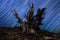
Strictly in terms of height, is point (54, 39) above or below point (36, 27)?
below

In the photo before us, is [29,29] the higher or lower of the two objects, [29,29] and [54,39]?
the higher

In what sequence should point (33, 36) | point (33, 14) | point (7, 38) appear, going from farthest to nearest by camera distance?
point (33, 14)
point (33, 36)
point (7, 38)

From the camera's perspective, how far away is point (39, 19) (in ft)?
20.9

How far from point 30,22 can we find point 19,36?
0.77 metres

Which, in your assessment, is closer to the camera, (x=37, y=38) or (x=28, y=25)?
(x=37, y=38)

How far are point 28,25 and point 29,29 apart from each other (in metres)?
0.14

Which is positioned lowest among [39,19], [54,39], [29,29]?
[54,39]

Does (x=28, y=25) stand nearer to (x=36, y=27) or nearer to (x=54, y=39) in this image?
(x=36, y=27)

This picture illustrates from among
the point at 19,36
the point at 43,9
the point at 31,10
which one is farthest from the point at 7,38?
the point at 43,9

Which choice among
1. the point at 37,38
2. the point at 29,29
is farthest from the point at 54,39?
the point at 29,29

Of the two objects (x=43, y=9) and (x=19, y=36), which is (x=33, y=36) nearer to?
(x=19, y=36)

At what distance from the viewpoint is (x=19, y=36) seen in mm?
5598

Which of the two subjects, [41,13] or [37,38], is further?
[41,13]

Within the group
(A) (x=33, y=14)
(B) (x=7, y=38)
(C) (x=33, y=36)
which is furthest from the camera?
(A) (x=33, y=14)
